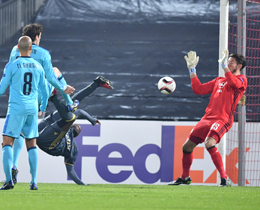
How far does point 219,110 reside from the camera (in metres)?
6.36

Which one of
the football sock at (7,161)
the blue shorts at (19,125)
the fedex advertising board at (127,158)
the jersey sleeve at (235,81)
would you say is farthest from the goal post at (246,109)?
the football sock at (7,161)

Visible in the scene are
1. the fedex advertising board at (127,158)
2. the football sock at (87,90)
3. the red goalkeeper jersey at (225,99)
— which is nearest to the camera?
the red goalkeeper jersey at (225,99)

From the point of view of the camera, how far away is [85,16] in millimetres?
8656

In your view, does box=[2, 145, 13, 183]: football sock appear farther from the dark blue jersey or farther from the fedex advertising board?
the fedex advertising board

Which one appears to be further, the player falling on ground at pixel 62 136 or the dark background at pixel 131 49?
the dark background at pixel 131 49

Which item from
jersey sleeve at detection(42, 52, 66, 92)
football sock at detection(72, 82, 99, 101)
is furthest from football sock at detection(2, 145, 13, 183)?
football sock at detection(72, 82, 99, 101)

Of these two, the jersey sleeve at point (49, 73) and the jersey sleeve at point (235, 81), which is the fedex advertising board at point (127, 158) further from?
the jersey sleeve at point (49, 73)

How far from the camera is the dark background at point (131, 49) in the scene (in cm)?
855

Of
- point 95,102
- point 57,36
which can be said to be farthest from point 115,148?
point 57,36

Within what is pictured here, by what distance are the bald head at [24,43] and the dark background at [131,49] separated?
12.0 ft

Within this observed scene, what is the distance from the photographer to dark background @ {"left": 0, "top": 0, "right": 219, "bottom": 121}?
8547 mm

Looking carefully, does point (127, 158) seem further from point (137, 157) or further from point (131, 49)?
point (131, 49)

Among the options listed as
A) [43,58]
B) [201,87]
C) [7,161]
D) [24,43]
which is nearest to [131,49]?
[201,87]

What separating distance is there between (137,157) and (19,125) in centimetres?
353
